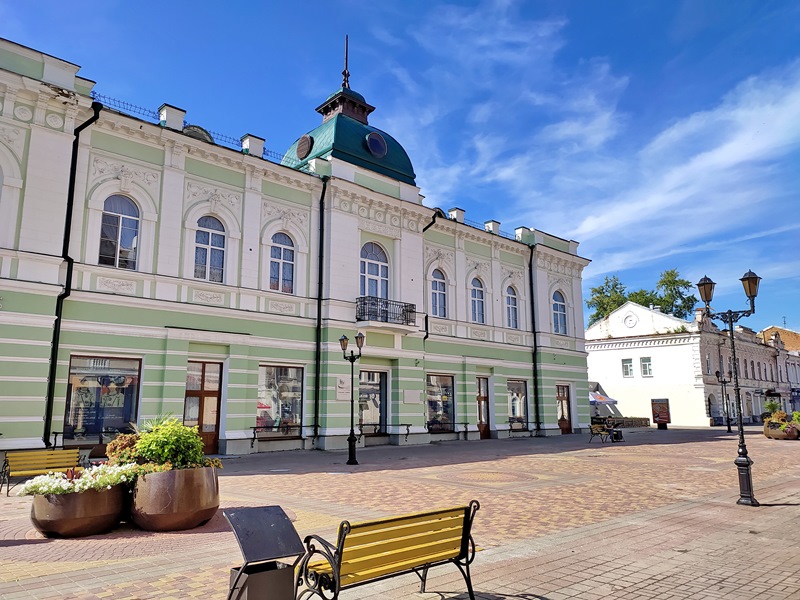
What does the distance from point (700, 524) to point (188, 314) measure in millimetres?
15511

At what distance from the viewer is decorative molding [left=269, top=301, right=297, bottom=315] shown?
21.2m

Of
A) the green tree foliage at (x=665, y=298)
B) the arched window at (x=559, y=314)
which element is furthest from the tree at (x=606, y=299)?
the arched window at (x=559, y=314)

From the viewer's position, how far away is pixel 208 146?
1998cm

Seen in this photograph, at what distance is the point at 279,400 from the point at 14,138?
445 inches

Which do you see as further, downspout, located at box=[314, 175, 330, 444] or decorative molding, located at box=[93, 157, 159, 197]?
downspout, located at box=[314, 175, 330, 444]

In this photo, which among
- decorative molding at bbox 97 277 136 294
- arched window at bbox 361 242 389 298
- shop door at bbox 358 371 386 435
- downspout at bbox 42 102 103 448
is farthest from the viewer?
arched window at bbox 361 242 389 298

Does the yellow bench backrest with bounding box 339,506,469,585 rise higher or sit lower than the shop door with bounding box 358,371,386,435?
lower

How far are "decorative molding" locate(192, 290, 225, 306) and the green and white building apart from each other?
0.05 m

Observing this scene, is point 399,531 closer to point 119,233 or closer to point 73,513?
point 73,513

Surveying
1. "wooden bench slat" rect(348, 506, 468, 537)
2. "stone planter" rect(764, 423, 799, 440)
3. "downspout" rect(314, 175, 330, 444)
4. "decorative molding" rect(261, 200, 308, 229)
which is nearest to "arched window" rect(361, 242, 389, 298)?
"downspout" rect(314, 175, 330, 444)

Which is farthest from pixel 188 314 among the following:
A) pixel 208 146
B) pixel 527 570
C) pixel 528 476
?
pixel 527 570

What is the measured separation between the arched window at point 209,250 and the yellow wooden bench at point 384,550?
16.3 m

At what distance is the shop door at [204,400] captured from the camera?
19.0 meters

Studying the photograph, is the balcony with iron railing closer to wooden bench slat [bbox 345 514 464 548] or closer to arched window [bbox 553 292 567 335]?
arched window [bbox 553 292 567 335]
